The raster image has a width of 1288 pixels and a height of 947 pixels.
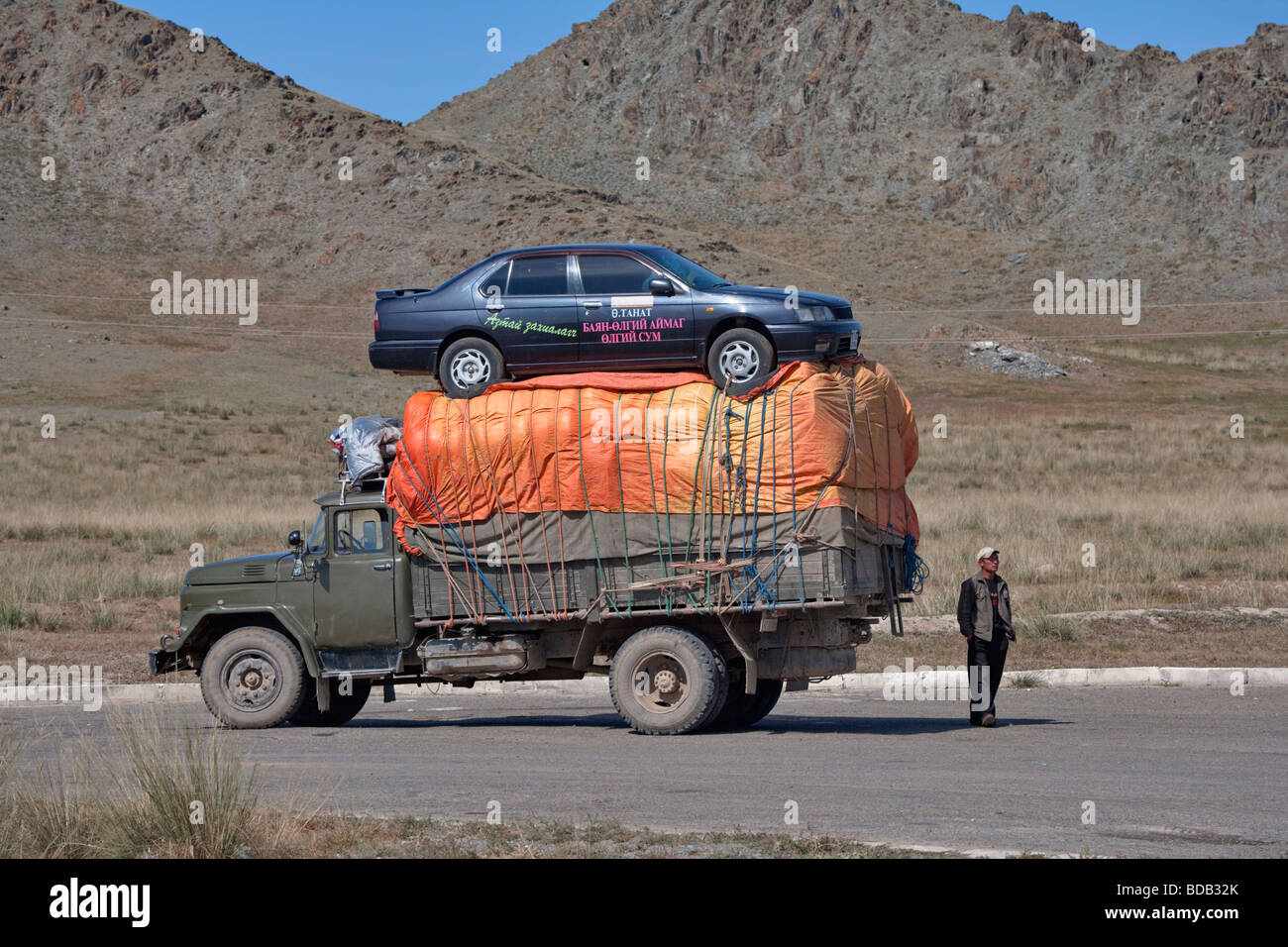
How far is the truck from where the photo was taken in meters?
12.9

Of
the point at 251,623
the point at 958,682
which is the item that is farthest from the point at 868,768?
the point at 251,623

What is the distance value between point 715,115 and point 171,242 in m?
55.1

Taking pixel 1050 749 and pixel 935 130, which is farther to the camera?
pixel 935 130

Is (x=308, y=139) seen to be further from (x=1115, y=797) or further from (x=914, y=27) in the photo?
(x=1115, y=797)

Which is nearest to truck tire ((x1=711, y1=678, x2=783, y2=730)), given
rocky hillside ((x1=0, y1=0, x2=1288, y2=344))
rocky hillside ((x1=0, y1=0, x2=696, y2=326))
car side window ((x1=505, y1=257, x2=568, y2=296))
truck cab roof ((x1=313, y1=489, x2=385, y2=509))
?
truck cab roof ((x1=313, y1=489, x2=385, y2=509))

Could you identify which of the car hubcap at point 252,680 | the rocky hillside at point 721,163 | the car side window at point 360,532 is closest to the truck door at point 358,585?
the car side window at point 360,532

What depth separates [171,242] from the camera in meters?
92.0

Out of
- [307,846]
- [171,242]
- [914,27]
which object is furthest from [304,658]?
[914,27]

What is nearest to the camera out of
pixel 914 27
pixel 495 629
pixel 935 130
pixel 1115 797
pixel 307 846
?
pixel 307 846

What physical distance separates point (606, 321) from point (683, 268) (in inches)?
37.2

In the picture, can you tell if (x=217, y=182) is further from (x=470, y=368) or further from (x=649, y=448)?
(x=649, y=448)

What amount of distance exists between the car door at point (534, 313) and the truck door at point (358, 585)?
207 centimetres

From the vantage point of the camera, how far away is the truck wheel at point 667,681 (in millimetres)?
12883

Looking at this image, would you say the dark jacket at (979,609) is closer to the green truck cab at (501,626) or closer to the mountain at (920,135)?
the green truck cab at (501,626)
